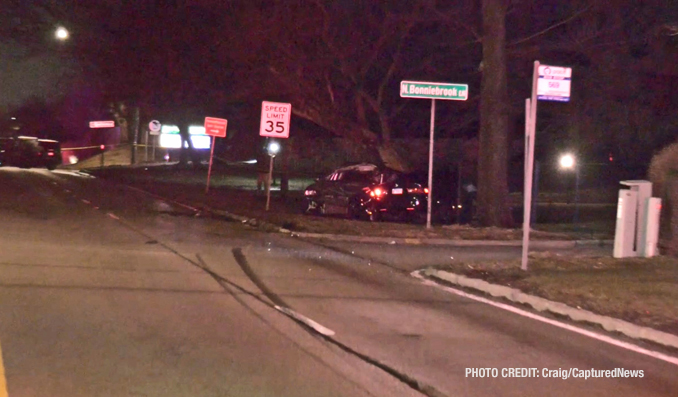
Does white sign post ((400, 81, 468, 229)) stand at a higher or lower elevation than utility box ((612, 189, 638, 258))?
higher

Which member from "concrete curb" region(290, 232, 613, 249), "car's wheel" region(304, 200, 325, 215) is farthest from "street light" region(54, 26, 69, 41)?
"concrete curb" region(290, 232, 613, 249)

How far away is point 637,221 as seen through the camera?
14.4 m

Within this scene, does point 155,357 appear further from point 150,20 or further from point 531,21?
point 150,20

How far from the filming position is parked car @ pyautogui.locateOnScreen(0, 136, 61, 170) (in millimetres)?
45438

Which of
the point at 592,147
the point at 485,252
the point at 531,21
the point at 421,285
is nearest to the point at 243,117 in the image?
the point at 592,147

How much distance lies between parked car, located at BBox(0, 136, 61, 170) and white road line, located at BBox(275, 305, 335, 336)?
39.4 metres

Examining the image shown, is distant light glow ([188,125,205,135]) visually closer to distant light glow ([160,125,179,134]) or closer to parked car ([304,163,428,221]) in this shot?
distant light glow ([160,125,179,134])

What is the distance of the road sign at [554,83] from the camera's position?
473 inches

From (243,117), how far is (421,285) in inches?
1485

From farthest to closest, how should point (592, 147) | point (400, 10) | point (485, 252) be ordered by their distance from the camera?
point (592, 147), point (400, 10), point (485, 252)

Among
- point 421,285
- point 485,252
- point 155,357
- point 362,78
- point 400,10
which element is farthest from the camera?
point 362,78

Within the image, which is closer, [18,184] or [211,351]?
[211,351]

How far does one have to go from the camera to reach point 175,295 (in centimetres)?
1048

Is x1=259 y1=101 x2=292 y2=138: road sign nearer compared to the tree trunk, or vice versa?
the tree trunk
